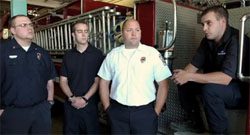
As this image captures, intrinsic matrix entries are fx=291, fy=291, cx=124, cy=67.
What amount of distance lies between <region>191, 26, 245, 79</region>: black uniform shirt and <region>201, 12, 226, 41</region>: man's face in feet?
0.20

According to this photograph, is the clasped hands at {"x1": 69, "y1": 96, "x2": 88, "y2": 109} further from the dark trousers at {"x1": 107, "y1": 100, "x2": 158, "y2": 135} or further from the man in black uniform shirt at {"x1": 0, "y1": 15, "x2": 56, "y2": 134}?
the dark trousers at {"x1": 107, "y1": 100, "x2": 158, "y2": 135}

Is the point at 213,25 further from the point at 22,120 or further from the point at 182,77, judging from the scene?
the point at 22,120

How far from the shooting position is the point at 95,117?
10.7 feet

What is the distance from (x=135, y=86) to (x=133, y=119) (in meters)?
0.30

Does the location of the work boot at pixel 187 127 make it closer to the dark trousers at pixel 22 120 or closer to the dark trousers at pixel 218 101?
the dark trousers at pixel 218 101

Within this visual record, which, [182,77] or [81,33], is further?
[81,33]

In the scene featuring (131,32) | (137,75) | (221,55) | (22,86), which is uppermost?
(131,32)

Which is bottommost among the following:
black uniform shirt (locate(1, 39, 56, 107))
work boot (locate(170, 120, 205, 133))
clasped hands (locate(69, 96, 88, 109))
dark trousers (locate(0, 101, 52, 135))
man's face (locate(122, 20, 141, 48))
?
work boot (locate(170, 120, 205, 133))

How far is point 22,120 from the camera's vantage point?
2.79 m

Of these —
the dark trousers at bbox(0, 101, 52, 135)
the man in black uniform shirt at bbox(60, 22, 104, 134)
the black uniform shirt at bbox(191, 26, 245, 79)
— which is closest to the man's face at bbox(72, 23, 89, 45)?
the man in black uniform shirt at bbox(60, 22, 104, 134)

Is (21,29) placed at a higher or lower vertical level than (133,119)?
higher

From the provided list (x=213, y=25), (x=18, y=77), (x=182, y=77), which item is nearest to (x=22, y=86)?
(x=18, y=77)

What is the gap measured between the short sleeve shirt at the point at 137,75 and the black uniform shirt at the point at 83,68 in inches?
18.2

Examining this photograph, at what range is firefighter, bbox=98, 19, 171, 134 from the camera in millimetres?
2646
